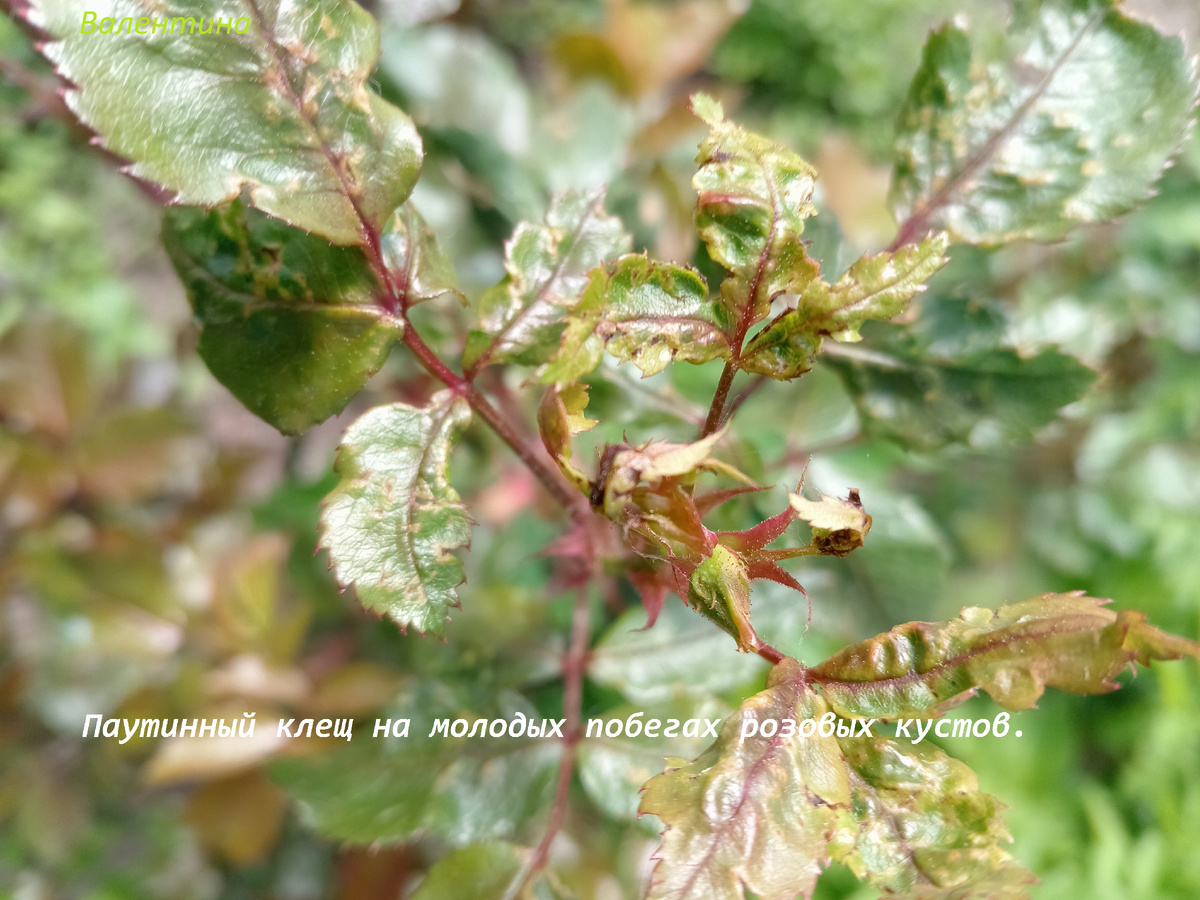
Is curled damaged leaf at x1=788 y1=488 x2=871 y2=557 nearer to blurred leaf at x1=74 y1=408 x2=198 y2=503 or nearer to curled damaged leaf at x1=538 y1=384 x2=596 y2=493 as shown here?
curled damaged leaf at x1=538 y1=384 x2=596 y2=493

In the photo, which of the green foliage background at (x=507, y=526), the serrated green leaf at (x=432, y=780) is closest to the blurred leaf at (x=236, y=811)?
the green foliage background at (x=507, y=526)

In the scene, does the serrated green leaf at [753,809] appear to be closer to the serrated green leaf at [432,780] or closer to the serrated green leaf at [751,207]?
the serrated green leaf at [751,207]

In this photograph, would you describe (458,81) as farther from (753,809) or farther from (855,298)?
(753,809)

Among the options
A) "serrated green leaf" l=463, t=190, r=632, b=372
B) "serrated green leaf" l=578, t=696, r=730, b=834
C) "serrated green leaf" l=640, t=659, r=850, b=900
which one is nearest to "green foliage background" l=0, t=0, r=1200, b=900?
"serrated green leaf" l=578, t=696, r=730, b=834

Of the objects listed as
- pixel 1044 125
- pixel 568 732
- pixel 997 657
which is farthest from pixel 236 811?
pixel 1044 125

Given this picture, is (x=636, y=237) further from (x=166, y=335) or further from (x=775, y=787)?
(x=166, y=335)
